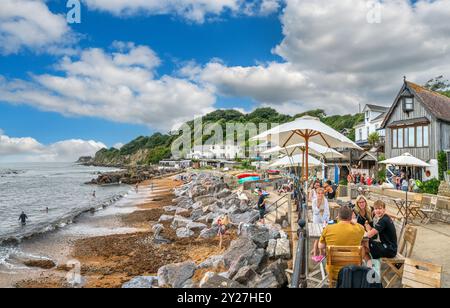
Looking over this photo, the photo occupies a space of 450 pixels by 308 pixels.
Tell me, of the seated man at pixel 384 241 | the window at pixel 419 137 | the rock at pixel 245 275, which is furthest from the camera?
the window at pixel 419 137

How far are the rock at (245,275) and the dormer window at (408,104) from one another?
17.9m

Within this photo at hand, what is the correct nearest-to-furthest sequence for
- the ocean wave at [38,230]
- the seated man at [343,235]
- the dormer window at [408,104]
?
1. the seated man at [343,235]
2. the ocean wave at [38,230]
3. the dormer window at [408,104]

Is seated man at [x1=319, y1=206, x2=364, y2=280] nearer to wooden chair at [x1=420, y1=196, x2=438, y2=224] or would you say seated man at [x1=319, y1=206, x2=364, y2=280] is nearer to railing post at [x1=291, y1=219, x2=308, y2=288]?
railing post at [x1=291, y1=219, x2=308, y2=288]

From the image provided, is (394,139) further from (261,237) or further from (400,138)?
(261,237)

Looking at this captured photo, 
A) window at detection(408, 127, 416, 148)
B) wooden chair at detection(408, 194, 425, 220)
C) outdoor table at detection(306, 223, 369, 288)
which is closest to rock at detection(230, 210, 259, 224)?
wooden chair at detection(408, 194, 425, 220)

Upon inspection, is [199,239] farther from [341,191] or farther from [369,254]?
[369,254]

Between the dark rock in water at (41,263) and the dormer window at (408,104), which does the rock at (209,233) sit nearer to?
the dark rock in water at (41,263)

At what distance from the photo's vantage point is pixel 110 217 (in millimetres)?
24703

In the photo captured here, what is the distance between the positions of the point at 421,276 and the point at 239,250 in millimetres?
5878

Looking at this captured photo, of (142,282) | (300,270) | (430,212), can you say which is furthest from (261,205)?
(300,270)

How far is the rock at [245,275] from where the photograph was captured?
24.6ft

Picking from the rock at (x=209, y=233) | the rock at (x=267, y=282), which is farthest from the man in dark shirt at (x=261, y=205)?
the rock at (x=267, y=282)

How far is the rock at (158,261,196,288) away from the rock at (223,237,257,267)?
1147 mm
